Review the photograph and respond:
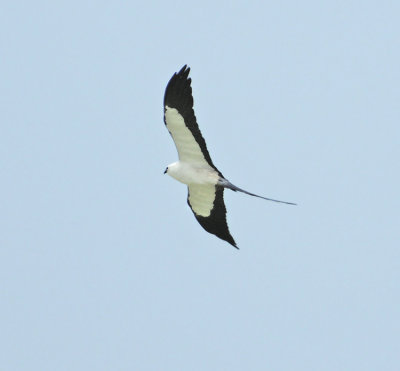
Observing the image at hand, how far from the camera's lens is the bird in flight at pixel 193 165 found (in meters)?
20.0

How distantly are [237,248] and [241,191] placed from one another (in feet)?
5.87

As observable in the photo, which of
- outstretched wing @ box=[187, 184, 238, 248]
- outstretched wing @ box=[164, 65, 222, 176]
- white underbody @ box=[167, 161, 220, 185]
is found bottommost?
outstretched wing @ box=[187, 184, 238, 248]

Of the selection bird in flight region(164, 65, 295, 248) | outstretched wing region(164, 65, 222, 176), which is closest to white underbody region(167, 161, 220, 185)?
bird in flight region(164, 65, 295, 248)

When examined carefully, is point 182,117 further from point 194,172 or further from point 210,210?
point 210,210

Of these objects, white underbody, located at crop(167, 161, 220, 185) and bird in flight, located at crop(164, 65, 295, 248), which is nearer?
bird in flight, located at crop(164, 65, 295, 248)

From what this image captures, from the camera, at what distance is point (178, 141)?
20578 mm

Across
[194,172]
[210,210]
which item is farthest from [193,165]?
[210,210]

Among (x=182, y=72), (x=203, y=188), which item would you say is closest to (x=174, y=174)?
(x=203, y=188)

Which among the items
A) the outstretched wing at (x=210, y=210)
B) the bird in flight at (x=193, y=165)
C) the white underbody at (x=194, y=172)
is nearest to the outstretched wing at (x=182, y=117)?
the bird in flight at (x=193, y=165)

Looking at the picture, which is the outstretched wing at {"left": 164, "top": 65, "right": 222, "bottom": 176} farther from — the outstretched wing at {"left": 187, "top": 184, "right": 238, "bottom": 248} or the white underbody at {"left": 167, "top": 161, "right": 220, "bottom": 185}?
the outstretched wing at {"left": 187, "top": 184, "right": 238, "bottom": 248}

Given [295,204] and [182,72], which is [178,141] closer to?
[182,72]

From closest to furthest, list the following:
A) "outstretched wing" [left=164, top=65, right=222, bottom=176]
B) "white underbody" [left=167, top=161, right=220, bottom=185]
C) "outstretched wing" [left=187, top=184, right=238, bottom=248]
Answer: "outstretched wing" [left=164, top=65, right=222, bottom=176] < "white underbody" [left=167, top=161, right=220, bottom=185] < "outstretched wing" [left=187, top=184, right=238, bottom=248]

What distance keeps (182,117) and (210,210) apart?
8.90 ft

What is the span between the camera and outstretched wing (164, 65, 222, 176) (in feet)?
65.5
